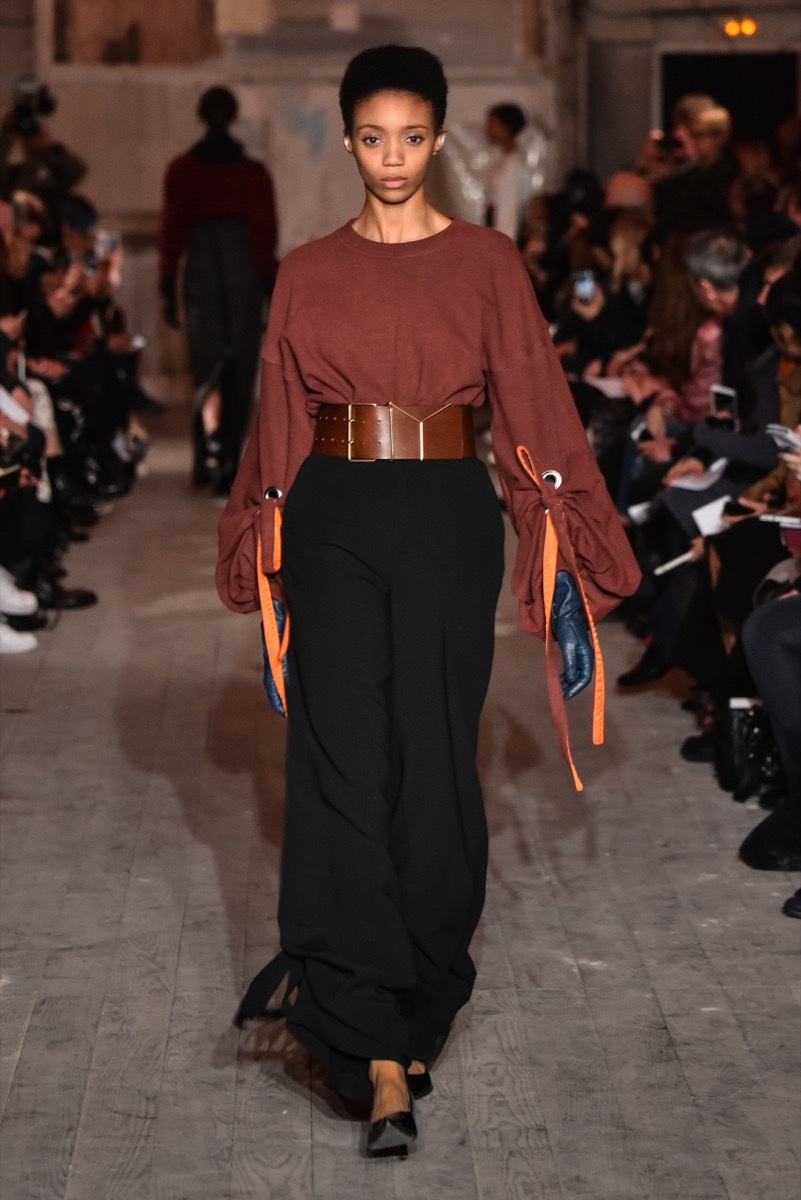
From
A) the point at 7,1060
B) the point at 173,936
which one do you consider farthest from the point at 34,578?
the point at 7,1060

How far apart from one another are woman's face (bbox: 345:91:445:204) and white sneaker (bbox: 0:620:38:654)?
3891 millimetres

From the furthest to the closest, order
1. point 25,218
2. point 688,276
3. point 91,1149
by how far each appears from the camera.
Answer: point 25,218 → point 688,276 → point 91,1149

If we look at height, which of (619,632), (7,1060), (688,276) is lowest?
(619,632)

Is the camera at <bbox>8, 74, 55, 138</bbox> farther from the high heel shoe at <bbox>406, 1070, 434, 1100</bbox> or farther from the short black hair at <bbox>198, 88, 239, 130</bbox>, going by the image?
the high heel shoe at <bbox>406, 1070, 434, 1100</bbox>

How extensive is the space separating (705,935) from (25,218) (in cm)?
577

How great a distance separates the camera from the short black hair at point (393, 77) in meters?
3.32

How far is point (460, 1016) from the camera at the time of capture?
3.87 meters

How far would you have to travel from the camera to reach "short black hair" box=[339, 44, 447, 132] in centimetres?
332

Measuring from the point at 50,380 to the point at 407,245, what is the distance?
17.0 feet

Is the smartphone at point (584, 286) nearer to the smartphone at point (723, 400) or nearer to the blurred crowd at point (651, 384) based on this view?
the blurred crowd at point (651, 384)

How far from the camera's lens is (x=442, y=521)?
11.2 ft

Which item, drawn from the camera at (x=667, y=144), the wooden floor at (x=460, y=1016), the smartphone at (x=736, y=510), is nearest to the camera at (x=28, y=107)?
the camera at (x=667, y=144)

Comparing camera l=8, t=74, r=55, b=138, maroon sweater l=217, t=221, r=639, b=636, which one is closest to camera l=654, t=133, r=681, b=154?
camera l=8, t=74, r=55, b=138

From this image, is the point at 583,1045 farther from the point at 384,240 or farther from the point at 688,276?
the point at 688,276
